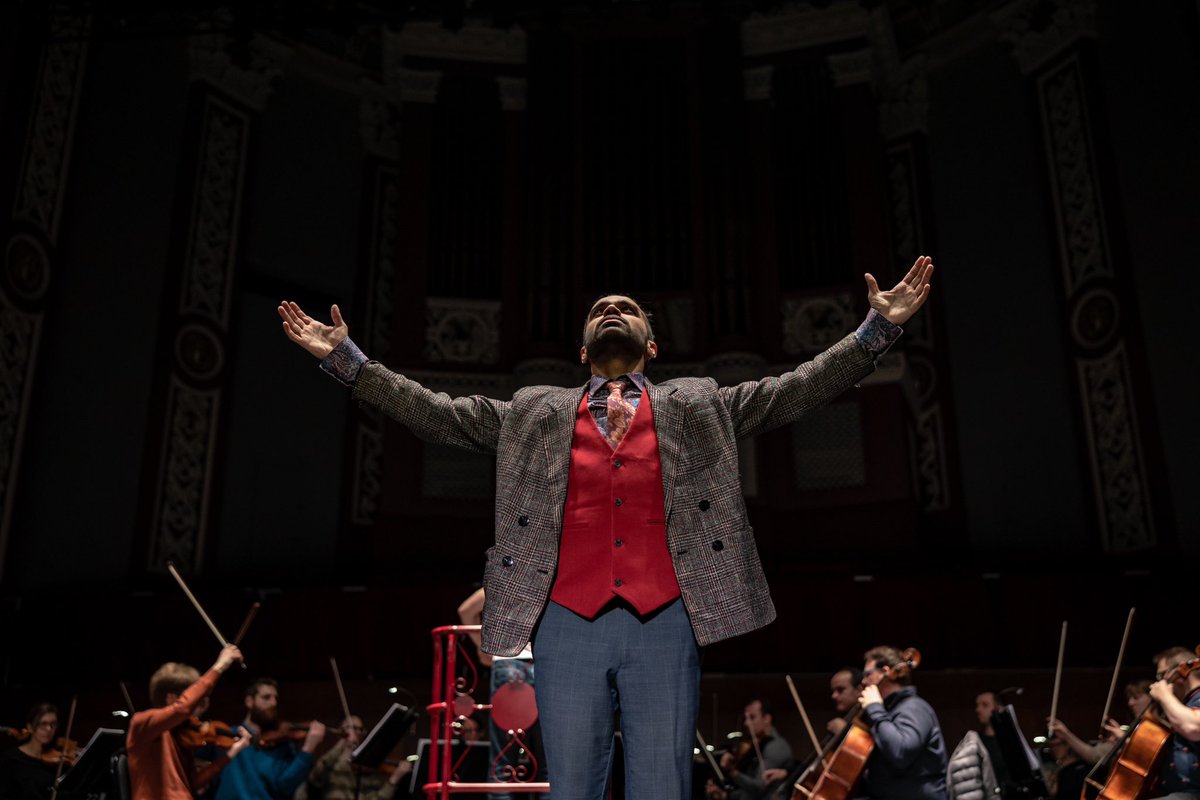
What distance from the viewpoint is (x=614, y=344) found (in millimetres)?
2287

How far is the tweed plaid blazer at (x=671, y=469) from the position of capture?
81.0 inches

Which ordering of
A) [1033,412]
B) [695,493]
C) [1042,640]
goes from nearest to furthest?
[695,493], [1042,640], [1033,412]

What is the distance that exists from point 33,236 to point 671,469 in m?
6.71

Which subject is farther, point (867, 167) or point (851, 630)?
point (867, 167)

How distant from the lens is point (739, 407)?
7.48 feet

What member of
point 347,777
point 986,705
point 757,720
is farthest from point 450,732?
point 986,705

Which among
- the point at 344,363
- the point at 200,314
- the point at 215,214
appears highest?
the point at 215,214

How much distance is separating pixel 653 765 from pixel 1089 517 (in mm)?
7366

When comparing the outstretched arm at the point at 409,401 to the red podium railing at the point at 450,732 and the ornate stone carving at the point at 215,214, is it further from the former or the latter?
the ornate stone carving at the point at 215,214

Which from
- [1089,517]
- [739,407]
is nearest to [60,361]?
[739,407]

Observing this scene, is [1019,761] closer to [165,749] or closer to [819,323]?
[165,749]

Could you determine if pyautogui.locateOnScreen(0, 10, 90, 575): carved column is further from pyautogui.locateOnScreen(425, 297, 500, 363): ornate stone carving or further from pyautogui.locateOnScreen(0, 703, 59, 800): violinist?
pyautogui.locateOnScreen(425, 297, 500, 363): ornate stone carving

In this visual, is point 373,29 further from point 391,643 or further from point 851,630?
point 851,630

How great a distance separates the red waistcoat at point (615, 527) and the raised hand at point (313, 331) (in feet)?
1.80
